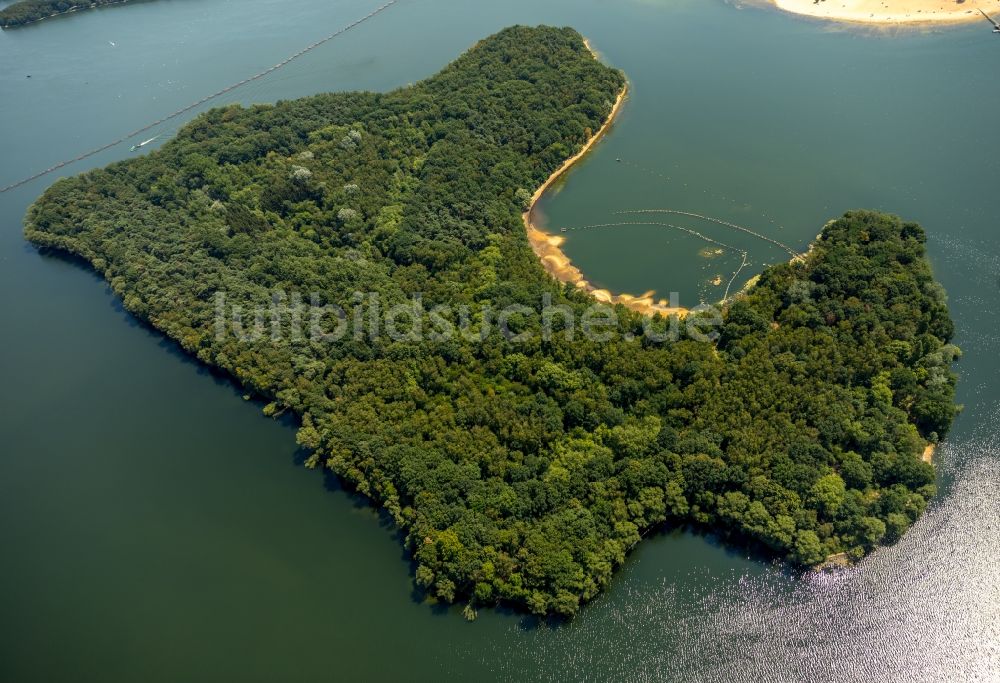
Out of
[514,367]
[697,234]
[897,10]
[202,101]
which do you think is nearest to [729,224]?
[697,234]

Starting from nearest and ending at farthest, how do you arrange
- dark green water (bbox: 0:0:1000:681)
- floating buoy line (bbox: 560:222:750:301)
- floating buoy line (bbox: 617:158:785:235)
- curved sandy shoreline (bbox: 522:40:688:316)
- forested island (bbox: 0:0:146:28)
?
dark green water (bbox: 0:0:1000:681) < curved sandy shoreline (bbox: 522:40:688:316) < floating buoy line (bbox: 560:222:750:301) < floating buoy line (bbox: 617:158:785:235) < forested island (bbox: 0:0:146:28)

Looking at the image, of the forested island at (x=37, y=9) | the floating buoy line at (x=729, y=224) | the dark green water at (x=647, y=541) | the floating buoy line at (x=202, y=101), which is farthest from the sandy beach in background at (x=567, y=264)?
the forested island at (x=37, y=9)

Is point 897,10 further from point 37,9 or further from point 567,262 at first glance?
point 37,9

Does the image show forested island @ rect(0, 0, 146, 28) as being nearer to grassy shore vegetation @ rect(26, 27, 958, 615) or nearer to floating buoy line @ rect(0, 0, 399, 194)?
floating buoy line @ rect(0, 0, 399, 194)

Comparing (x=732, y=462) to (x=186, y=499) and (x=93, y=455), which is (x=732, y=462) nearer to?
(x=186, y=499)

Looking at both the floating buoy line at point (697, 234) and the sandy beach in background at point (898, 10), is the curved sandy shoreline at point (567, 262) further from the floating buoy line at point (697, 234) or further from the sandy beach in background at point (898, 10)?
the sandy beach in background at point (898, 10)

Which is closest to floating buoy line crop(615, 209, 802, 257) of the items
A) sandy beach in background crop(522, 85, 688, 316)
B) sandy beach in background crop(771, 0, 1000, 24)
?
sandy beach in background crop(522, 85, 688, 316)
